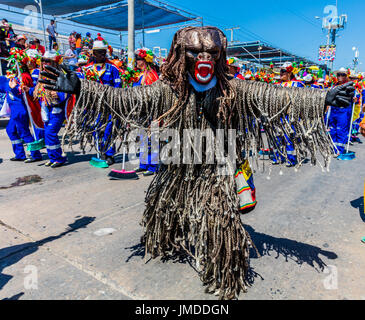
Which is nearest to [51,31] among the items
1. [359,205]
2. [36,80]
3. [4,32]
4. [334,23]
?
[4,32]

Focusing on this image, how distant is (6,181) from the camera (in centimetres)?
493

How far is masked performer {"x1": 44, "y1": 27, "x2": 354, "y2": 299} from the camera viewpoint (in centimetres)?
216

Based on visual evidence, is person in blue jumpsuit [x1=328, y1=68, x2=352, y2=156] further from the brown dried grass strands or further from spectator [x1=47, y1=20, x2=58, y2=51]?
spectator [x1=47, y1=20, x2=58, y2=51]

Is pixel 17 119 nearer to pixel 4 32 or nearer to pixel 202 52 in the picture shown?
pixel 202 52

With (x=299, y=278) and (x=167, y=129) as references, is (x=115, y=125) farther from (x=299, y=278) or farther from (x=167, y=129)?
(x=299, y=278)

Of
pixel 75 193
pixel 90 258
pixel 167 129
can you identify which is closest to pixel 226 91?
pixel 167 129

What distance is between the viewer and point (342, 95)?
2.15 meters

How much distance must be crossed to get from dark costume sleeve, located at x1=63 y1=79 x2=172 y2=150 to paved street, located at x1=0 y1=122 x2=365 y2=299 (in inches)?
44.5

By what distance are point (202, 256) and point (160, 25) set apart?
18363 mm

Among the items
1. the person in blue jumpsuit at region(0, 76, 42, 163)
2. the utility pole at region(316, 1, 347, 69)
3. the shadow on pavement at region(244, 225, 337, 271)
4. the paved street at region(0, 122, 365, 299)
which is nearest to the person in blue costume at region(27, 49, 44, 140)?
the person in blue jumpsuit at region(0, 76, 42, 163)

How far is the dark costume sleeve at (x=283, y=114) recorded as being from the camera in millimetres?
2262

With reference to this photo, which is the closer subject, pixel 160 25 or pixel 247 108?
pixel 247 108

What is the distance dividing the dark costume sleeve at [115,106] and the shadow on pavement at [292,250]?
1.64 metres

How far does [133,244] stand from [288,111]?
1888mm
